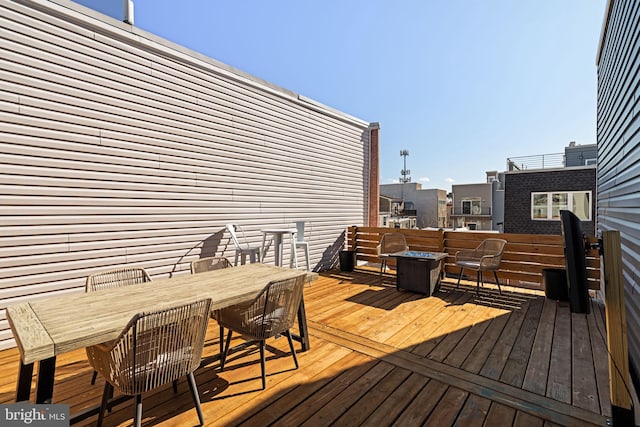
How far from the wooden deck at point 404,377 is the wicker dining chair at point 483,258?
933 millimetres

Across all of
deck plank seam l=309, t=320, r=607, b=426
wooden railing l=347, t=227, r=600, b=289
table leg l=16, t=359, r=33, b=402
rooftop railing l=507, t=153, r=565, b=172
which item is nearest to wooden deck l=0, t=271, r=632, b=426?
deck plank seam l=309, t=320, r=607, b=426

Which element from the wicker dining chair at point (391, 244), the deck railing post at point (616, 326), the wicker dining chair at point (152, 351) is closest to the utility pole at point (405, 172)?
the wicker dining chair at point (391, 244)

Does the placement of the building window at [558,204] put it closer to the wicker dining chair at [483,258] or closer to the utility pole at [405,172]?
the wicker dining chair at [483,258]

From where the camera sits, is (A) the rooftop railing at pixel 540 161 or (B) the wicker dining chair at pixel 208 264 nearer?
(B) the wicker dining chair at pixel 208 264

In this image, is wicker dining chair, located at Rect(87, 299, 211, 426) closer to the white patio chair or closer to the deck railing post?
the deck railing post

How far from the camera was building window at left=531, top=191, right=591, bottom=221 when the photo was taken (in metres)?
10.3

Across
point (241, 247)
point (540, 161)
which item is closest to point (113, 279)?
point (241, 247)

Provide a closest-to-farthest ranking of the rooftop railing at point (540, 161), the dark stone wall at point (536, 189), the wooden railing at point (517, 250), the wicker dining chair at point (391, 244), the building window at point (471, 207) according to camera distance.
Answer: the wooden railing at point (517, 250), the wicker dining chair at point (391, 244), the dark stone wall at point (536, 189), the rooftop railing at point (540, 161), the building window at point (471, 207)

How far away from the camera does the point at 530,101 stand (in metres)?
8.02

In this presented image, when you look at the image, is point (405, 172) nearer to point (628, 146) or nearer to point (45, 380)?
point (628, 146)

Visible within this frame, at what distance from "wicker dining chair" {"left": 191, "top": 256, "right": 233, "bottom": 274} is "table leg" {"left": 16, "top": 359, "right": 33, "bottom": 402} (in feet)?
4.97

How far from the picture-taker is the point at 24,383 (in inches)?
66.1

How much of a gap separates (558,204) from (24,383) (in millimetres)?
13491

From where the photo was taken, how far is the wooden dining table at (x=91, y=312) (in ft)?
4.88
